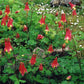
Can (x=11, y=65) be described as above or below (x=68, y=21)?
below

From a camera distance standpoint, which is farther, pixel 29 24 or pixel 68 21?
pixel 68 21

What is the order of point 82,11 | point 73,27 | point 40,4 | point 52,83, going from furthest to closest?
point 40,4 → point 82,11 → point 73,27 → point 52,83

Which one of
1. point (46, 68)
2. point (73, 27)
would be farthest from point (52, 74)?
point (73, 27)

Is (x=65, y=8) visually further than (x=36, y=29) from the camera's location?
Yes

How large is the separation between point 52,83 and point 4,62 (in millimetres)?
952

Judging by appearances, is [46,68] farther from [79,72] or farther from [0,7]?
[0,7]

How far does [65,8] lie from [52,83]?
4010 millimetres

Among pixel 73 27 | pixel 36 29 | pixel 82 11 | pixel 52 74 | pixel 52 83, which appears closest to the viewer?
pixel 52 83

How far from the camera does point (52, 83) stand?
10.7 feet

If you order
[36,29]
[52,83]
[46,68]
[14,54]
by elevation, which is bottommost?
[52,83]

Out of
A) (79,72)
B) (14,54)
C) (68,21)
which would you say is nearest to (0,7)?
(68,21)

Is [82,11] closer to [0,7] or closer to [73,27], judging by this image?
[73,27]

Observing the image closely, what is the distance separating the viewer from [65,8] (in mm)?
6730

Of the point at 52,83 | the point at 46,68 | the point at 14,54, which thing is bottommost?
the point at 52,83
